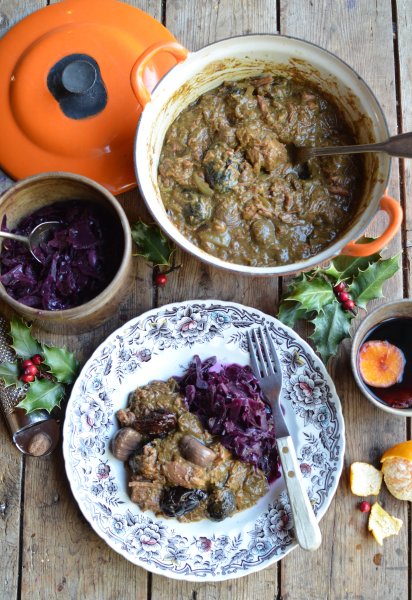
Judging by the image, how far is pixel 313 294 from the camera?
2111 mm

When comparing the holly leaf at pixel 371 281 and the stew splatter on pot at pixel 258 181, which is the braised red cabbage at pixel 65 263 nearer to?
the stew splatter on pot at pixel 258 181

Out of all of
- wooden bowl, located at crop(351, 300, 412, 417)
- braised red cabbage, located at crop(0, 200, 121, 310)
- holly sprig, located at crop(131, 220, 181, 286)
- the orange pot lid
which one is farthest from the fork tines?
the orange pot lid

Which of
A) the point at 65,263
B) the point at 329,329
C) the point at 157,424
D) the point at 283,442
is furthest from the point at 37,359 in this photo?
the point at 329,329

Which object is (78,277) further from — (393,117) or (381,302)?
(393,117)

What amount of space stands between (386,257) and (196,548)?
1.10 meters

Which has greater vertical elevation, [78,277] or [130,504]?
[78,277]

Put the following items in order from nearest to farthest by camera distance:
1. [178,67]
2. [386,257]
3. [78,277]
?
[178,67] < [78,277] < [386,257]

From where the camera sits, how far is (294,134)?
6.49 feet

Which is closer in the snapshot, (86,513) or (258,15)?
(86,513)

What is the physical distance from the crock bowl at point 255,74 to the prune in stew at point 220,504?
67 centimetres

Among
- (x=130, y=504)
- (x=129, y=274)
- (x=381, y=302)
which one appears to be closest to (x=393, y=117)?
(x=381, y=302)

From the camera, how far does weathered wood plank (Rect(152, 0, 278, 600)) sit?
214cm

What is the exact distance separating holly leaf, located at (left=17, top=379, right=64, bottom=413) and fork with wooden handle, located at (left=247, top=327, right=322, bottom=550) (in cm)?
62

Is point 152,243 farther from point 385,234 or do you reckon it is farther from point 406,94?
point 406,94
